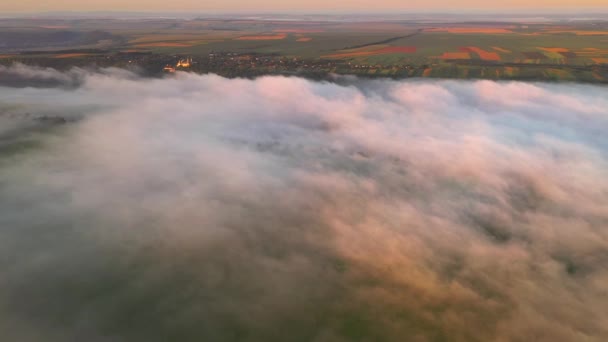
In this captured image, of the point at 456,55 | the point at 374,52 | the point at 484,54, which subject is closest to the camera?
the point at 456,55

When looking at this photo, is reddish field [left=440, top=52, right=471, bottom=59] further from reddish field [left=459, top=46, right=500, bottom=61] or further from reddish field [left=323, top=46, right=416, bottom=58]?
reddish field [left=323, top=46, right=416, bottom=58]

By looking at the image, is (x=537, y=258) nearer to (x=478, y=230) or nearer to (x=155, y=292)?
(x=478, y=230)

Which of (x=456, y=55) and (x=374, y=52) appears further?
(x=374, y=52)

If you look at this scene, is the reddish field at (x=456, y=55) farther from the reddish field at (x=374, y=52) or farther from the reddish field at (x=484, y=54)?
the reddish field at (x=374, y=52)

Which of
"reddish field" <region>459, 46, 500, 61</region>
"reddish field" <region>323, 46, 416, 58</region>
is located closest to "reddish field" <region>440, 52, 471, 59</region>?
"reddish field" <region>459, 46, 500, 61</region>

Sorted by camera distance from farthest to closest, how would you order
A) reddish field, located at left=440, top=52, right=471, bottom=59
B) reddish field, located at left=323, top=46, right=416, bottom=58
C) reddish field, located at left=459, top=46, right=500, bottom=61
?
reddish field, located at left=323, top=46, right=416, bottom=58
reddish field, located at left=440, top=52, right=471, bottom=59
reddish field, located at left=459, top=46, right=500, bottom=61

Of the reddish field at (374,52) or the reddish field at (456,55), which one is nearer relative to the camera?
the reddish field at (456,55)

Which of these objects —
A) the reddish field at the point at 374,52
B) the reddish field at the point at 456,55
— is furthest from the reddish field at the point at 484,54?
the reddish field at the point at 374,52

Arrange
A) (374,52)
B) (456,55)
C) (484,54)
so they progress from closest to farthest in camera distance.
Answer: (456,55)
(484,54)
(374,52)

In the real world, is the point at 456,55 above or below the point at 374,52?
below

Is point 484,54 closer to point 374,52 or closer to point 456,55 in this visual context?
point 456,55

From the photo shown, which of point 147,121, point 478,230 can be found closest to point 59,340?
point 478,230

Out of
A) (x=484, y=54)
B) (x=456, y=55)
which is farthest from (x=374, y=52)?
(x=484, y=54)
